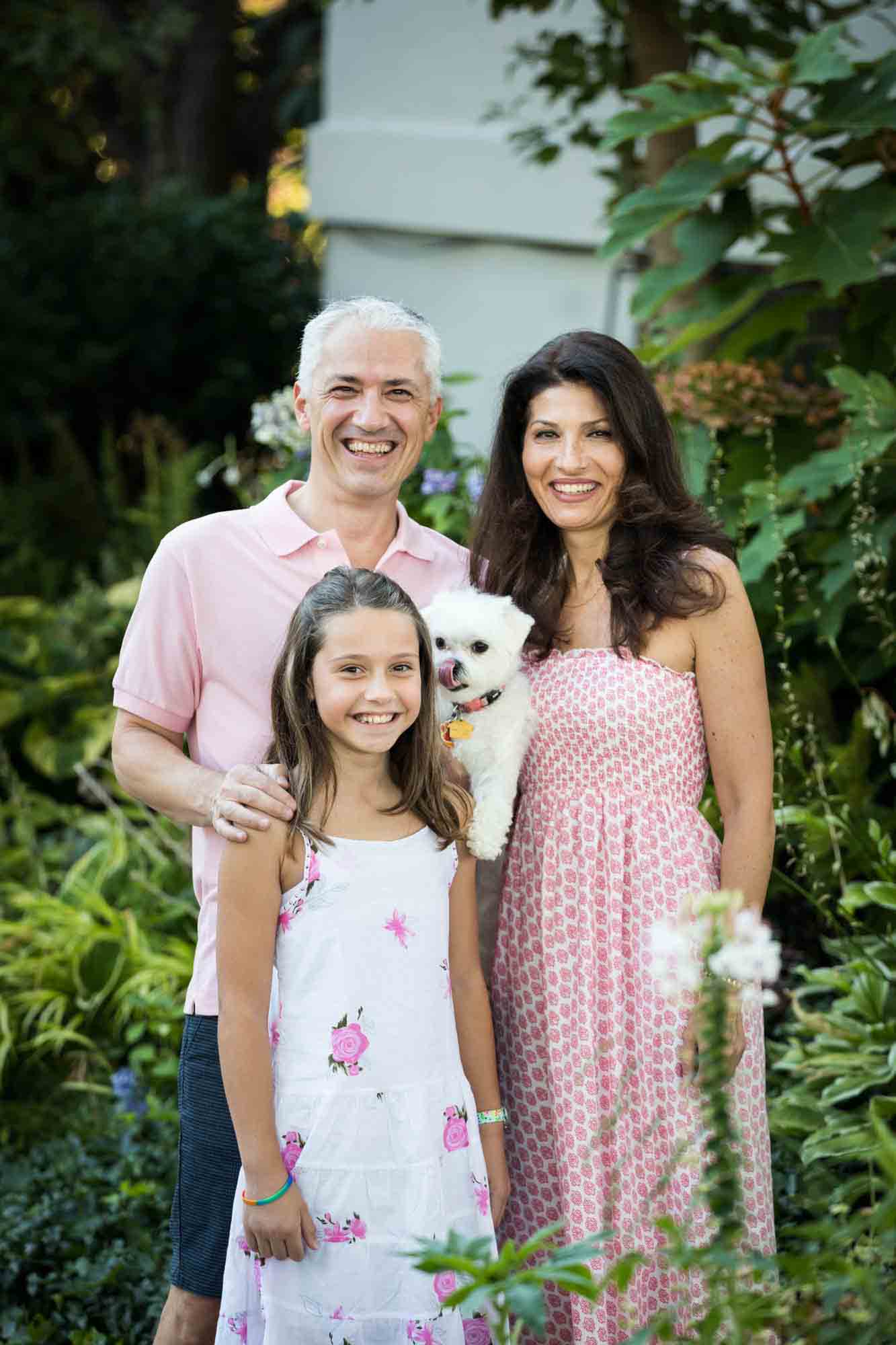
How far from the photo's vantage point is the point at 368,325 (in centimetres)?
256

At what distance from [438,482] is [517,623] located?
5.40 feet

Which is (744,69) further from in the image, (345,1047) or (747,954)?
(747,954)

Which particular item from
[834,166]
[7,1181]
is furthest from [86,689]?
[834,166]

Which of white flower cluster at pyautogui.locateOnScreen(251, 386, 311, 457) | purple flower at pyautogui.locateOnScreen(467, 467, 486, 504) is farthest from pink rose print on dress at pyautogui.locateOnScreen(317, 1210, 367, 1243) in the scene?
white flower cluster at pyautogui.locateOnScreen(251, 386, 311, 457)

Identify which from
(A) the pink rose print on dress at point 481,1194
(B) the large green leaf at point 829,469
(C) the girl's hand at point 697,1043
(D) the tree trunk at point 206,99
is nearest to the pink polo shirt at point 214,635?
(A) the pink rose print on dress at point 481,1194

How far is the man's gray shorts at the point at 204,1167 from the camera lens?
2.49 m

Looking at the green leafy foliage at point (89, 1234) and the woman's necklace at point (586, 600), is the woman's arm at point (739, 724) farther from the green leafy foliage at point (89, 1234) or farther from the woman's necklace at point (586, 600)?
the green leafy foliage at point (89, 1234)

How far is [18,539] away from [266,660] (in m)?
5.81

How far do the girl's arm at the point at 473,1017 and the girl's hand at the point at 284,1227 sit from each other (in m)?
0.37

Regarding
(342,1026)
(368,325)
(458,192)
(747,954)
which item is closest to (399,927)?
(342,1026)

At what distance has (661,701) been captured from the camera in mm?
2484

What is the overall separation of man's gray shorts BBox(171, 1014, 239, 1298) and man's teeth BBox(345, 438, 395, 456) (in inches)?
40.4

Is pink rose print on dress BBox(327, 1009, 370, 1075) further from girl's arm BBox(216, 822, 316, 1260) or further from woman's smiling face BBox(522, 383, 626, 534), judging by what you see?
woman's smiling face BBox(522, 383, 626, 534)

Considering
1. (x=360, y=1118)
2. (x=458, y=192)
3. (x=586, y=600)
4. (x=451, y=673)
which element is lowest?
(x=360, y=1118)
